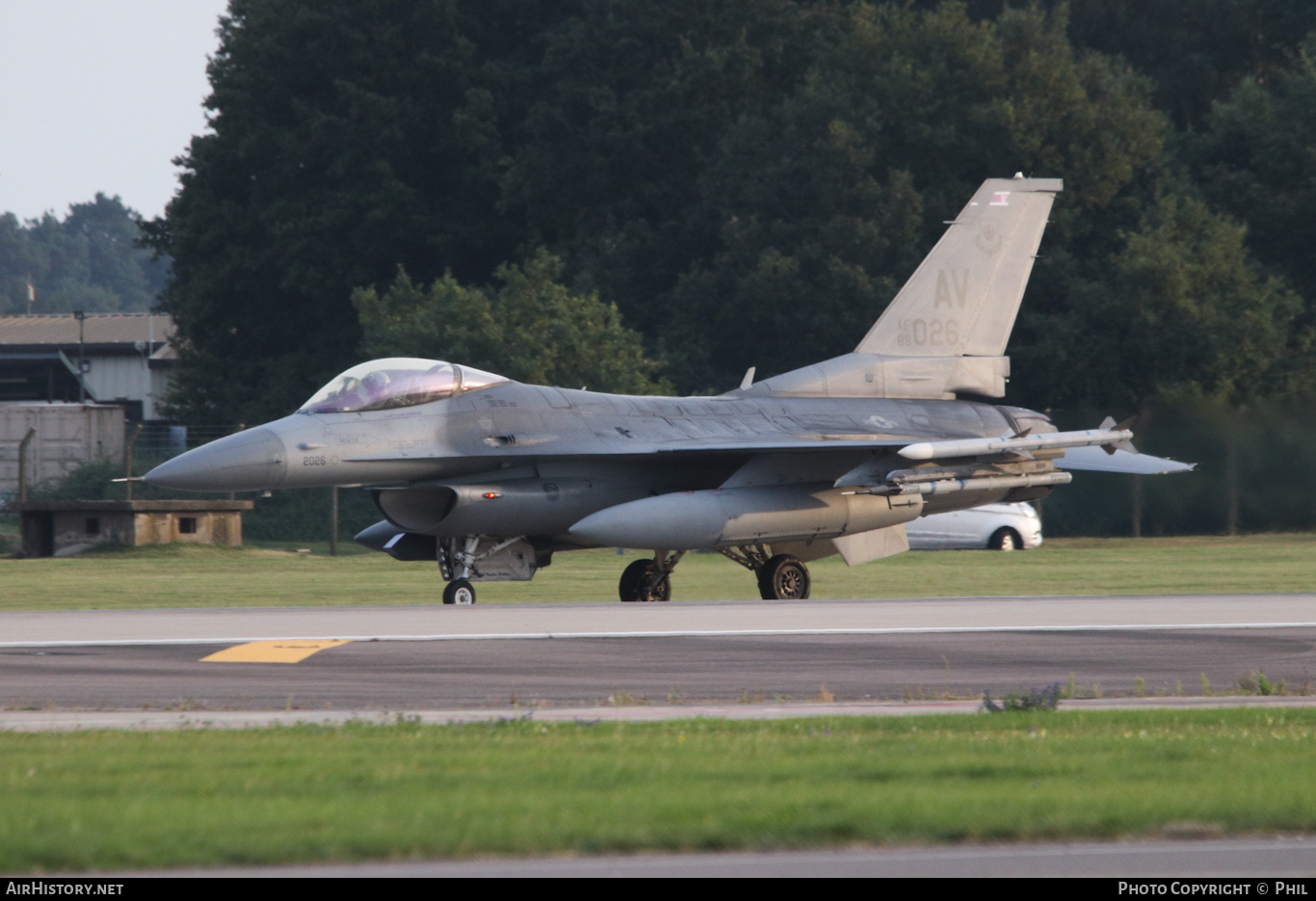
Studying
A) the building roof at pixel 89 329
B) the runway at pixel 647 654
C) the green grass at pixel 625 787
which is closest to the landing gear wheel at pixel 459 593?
the runway at pixel 647 654

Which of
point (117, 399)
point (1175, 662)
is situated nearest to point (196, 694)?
point (1175, 662)

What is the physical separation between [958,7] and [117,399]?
4269 cm

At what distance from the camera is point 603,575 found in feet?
88.1

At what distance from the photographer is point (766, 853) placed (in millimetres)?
6277

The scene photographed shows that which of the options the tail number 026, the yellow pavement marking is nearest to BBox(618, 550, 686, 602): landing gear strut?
the tail number 026

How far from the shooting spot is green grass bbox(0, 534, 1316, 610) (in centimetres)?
2188

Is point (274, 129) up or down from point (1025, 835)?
up

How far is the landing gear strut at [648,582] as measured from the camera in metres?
20.5

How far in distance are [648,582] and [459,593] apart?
9.47 ft

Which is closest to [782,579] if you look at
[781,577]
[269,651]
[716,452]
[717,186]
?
[781,577]

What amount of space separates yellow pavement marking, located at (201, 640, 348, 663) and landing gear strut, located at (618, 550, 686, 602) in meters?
7.34

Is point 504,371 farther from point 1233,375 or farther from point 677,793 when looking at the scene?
point 677,793

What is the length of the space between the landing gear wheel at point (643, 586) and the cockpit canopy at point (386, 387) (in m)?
3.37

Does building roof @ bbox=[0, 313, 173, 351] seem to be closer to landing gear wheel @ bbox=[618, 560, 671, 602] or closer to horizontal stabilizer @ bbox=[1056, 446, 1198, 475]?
landing gear wheel @ bbox=[618, 560, 671, 602]
